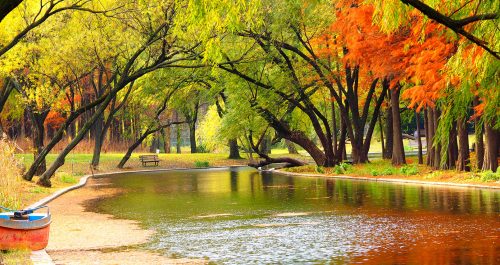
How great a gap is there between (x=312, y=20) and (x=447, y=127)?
1930cm

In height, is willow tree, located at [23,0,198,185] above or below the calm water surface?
above

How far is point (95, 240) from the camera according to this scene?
17656 mm

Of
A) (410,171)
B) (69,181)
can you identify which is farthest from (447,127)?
(69,181)

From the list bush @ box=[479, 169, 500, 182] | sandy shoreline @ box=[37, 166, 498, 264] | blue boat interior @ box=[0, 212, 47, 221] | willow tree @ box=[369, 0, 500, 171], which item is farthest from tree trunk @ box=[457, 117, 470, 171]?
blue boat interior @ box=[0, 212, 47, 221]

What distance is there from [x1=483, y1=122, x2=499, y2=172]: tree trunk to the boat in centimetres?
2154

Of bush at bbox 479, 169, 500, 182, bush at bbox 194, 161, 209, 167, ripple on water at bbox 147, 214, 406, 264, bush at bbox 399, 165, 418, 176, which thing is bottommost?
ripple on water at bbox 147, 214, 406, 264

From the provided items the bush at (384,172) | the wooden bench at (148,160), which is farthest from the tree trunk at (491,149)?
the wooden bench at (148,160)

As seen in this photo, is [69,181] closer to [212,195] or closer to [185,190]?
[185,190]

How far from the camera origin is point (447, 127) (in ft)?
85.7

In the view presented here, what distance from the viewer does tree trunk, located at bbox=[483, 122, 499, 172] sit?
3203 cm

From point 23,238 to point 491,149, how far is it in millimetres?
22773

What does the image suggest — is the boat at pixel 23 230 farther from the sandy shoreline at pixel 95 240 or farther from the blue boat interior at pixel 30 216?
the sandy shoreline at pixel 95 240

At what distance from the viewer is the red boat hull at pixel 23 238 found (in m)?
14.9

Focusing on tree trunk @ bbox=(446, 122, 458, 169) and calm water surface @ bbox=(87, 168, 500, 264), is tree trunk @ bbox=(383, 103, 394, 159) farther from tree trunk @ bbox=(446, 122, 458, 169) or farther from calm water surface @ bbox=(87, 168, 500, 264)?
calm water surface @ bbox=(87, 168, 500, 264)
